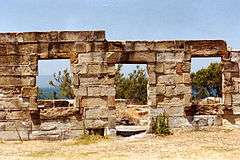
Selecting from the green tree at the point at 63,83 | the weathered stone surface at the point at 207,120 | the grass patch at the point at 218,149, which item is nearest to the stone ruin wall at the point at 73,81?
the weathered stone surface at the point at 207,120

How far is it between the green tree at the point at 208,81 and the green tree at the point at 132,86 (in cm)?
362

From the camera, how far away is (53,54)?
56.1ft

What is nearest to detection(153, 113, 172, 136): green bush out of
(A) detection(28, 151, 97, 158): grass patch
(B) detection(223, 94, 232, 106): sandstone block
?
(B) detection(223, 94, 232, 106): sandstone block

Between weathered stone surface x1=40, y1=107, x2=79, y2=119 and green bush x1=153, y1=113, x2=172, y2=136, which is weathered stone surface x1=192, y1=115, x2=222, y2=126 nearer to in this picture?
green bush x1=153, y1=113, x2=172, y2=136

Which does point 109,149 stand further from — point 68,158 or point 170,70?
point 170,70

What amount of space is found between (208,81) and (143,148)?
24.9 metres

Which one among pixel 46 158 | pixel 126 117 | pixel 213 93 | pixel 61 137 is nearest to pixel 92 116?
pixel 61 137

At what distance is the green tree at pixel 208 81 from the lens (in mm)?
38562

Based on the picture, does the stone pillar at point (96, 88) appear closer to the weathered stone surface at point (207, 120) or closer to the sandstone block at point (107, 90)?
the sandstone block at point (107, 90)

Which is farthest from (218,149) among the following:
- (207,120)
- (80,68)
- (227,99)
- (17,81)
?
(17,81)

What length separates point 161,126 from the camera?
1709cm

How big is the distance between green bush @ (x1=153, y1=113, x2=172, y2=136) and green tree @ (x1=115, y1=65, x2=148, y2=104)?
19.4 meters

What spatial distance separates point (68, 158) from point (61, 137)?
13.1ft

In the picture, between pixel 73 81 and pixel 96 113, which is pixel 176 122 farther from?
pixel 73 81
